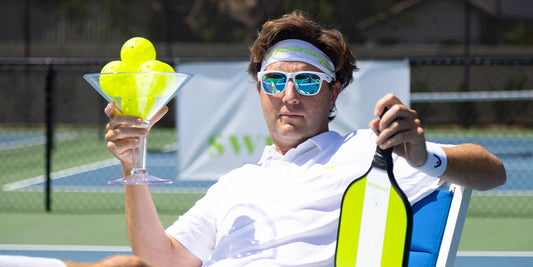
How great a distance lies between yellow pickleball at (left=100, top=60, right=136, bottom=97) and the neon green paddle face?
2.50 feet

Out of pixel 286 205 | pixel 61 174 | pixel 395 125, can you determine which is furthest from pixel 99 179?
pixel 395 125

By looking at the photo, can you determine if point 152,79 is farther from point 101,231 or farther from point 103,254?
point 101,231

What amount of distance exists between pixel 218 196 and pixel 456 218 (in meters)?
0.88

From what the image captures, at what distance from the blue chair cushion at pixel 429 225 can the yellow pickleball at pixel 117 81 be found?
3.40 feet

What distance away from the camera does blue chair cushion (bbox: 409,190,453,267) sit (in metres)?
2.60

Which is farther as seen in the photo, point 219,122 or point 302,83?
point 219,122

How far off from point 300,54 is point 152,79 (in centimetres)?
68

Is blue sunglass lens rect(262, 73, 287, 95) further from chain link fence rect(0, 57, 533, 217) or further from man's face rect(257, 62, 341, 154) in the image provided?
chain link fence rect(0, 57, 533, 217)

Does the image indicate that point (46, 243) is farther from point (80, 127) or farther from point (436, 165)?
point (80, 127)

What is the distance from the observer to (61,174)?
10.9 m

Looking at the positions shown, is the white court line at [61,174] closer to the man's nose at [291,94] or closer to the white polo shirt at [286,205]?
the white polo shirt at [286,205]

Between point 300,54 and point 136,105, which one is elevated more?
point 300,54

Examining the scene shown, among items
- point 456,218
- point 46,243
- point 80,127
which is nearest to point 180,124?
point 46,243

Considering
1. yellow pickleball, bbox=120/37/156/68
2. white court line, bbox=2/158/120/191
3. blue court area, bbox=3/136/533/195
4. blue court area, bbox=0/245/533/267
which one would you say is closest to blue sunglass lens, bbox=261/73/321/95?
yellow pickleball, bbox=120/37/156/68
